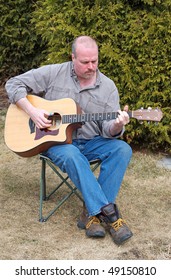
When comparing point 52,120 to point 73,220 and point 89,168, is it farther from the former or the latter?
point 73,220

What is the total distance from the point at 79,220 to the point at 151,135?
1.71m

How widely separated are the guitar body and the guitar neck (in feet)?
0.12

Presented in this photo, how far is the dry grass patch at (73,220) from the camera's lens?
3.30 m

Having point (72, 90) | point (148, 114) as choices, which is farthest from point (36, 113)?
point (148, 114)

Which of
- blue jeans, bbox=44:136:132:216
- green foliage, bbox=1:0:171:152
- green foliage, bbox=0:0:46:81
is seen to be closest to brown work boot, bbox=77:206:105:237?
blue jeans, bbox=44:136:132:216

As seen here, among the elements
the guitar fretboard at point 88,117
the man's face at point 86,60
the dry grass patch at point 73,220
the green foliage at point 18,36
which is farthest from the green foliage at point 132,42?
the green foliage at point 18,36

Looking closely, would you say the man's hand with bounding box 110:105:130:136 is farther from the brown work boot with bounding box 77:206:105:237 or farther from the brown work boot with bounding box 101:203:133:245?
the brown work boot with bounding box 77:206:105:237

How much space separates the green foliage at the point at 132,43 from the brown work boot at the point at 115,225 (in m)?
1.68

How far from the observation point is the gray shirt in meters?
3.63

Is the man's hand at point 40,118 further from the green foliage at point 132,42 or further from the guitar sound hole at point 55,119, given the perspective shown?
the green foliage at point 132,42

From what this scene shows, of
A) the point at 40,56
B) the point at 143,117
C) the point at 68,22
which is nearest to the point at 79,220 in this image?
the point at 143,117

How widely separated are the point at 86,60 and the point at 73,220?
1205 millimetres

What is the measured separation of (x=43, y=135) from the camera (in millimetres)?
3520
